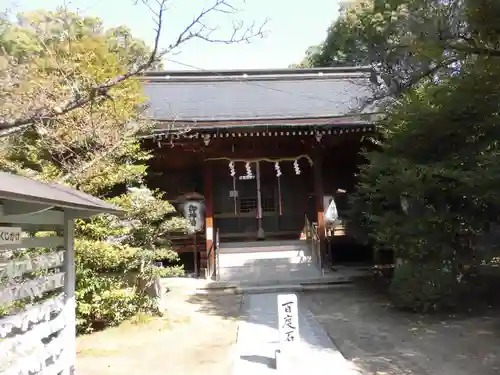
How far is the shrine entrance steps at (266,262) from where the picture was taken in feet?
37.8

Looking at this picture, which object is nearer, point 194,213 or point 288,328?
point 288,328

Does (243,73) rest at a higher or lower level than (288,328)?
higher

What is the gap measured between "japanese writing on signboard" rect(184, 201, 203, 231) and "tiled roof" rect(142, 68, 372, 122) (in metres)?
3.52

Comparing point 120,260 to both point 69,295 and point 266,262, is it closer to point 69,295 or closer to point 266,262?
point 69,295

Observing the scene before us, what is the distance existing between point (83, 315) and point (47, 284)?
3.51 metres

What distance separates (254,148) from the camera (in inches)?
550

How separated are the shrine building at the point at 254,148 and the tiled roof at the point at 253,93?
1.6 inches

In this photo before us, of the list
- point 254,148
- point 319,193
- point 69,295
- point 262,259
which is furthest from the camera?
point 254,148

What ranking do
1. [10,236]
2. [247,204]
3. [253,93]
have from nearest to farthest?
[10,236]
[247,204]
[253,93]

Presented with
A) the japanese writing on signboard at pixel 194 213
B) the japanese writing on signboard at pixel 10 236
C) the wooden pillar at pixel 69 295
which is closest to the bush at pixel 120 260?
the wooden pillar at pixel 69 295

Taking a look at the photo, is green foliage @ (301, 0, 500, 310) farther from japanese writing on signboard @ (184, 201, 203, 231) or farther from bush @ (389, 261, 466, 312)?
japanese writing on signboard @ (184, 201, 203, 231)

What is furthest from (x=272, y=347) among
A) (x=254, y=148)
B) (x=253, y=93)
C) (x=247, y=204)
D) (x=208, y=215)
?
(x=253, y=93)

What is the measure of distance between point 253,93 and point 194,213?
7.30 meters

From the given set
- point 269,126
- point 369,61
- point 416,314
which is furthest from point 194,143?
point 416,314
